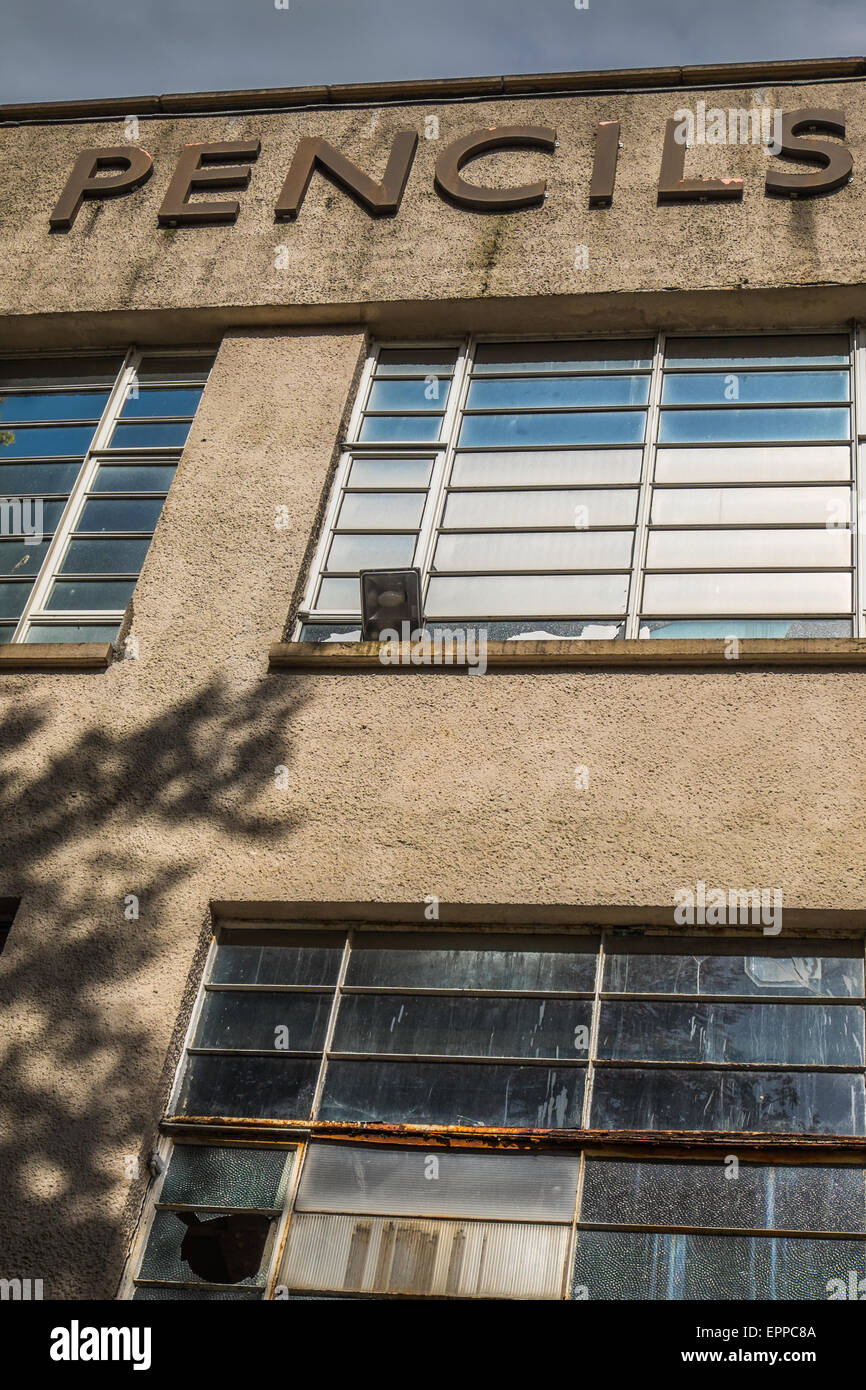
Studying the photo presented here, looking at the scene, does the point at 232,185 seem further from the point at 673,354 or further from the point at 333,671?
the point at 333,671

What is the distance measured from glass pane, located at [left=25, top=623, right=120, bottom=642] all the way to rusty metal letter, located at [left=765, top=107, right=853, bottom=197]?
194 inches

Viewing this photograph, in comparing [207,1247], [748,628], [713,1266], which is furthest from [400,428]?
[713,1266]

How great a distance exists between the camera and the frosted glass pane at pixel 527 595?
294 inches

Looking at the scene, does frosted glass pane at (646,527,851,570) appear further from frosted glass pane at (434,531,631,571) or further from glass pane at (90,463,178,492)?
glass pane at (90,463,178,492)

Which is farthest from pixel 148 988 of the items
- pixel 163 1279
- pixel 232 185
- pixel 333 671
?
pixel 232 185

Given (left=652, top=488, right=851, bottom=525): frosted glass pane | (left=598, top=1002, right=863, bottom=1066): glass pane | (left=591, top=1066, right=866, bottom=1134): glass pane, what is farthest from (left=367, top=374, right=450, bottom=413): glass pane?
(left=591, top=1066, right=866, bottom=1134): glass pane

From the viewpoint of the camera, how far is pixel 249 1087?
5.88 meters

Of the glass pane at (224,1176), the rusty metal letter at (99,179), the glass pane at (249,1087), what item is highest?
the rusty metal letter at (99,179)

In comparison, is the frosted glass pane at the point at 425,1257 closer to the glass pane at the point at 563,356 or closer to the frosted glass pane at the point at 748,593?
the frosted glass pane at the point at 748,593

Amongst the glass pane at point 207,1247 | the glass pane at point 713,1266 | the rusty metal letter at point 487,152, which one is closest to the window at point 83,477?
the rusty metal letter at point 487,152

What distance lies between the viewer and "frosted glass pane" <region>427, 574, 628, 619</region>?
7.46 meters

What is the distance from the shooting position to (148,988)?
6.04 m

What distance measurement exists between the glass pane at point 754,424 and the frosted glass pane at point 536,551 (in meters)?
0.86
